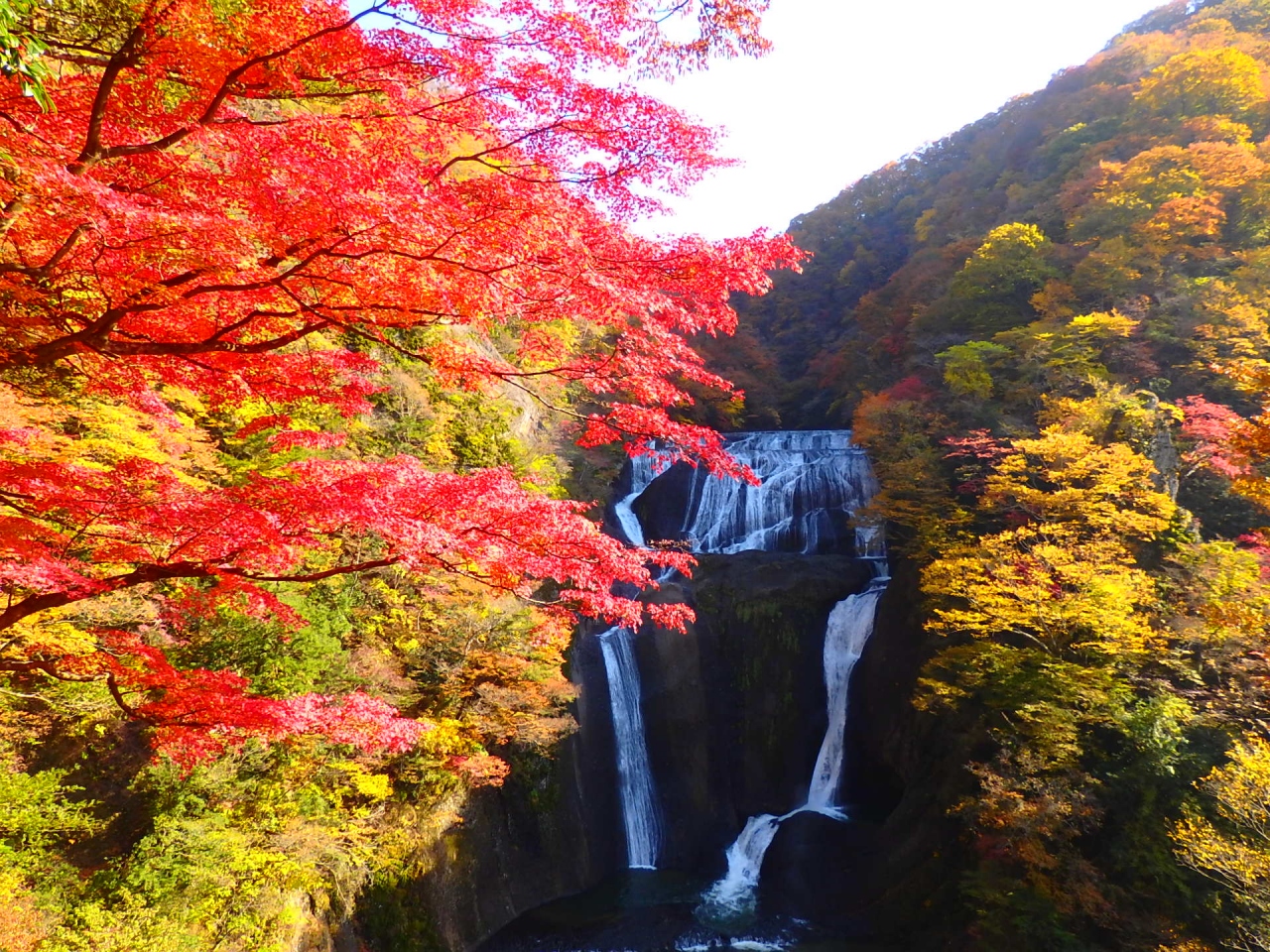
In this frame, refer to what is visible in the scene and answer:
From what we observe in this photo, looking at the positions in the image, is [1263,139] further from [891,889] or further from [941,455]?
[891,889]

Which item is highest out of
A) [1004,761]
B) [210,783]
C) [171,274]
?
[171,274]

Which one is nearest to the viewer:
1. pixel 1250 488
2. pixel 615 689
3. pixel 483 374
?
pixel 483 374

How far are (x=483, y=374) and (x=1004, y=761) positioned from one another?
9.01 metres

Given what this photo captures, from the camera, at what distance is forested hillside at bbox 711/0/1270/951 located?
272 inches

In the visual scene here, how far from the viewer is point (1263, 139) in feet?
51.0

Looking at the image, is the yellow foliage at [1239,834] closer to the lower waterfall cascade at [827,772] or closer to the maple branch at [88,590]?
the lower waterfall cascade at [827,772]

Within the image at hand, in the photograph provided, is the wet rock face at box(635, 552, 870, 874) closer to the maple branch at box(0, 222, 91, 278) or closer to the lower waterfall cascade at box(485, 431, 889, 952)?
the lower waterfall cascade at box(485, 431, 889, 952)

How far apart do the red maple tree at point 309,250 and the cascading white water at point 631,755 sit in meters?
10.1

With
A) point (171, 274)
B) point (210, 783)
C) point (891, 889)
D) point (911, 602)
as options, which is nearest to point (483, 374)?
point (171, 274)

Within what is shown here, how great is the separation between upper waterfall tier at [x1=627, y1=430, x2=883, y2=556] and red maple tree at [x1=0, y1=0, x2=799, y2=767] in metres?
13.2

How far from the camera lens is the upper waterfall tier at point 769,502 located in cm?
1736

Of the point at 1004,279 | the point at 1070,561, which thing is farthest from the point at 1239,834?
the point at 1004,279

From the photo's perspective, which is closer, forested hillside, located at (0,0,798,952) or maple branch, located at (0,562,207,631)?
forested hillside, located at (0,0,798,952)

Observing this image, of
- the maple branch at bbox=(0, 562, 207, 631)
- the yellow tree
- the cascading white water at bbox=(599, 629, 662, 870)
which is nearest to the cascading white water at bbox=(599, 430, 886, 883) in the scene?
the cascading white water at bbox=(599, 629, 662, 870)
